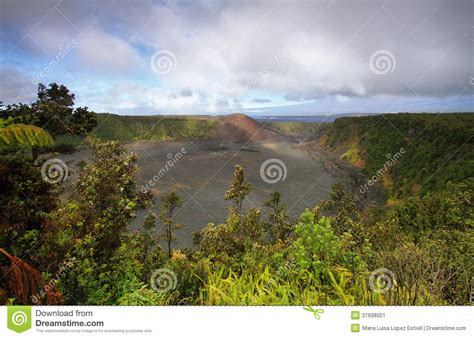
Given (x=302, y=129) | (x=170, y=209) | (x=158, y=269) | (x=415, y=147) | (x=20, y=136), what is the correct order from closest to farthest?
(x=20, y=136)
(x=158, y=269)
(x=170, y=209)
(x=302, y=129)
(x=415, y=147)

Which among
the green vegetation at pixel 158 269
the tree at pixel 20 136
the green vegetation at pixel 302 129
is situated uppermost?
the green vegetation at pixel 302 129

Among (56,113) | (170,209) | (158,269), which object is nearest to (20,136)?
(56,113)

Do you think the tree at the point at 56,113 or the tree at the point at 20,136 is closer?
the tree at the point at 20,136

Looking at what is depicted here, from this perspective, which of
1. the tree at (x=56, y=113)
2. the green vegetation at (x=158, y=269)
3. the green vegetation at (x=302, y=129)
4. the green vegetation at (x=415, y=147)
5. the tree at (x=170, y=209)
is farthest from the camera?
the green vegetation at (x=302, y=129)

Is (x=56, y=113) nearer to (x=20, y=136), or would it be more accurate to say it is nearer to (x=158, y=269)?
(x=20, y=136)

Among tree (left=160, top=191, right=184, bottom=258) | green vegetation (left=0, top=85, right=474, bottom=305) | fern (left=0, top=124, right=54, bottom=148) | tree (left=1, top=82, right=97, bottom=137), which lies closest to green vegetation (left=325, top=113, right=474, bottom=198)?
tree (left=160, top=191, right=184, bottom=258)

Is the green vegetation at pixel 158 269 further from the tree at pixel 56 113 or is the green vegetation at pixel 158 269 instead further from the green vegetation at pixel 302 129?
the green vegetation at pixel 302 129

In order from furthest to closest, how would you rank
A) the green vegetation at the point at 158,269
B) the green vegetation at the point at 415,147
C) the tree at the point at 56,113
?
the green vegetation at the point at 415,147, the tree at the point at 56,113, the green vegetation at the point at 158,269

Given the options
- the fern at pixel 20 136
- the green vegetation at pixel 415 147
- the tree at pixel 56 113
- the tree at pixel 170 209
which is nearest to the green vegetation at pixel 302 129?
the green vegetation at pixel 415 147

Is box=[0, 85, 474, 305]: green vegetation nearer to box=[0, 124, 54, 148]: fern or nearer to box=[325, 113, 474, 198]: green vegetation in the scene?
box=[0, 124, 54, 148]: fern

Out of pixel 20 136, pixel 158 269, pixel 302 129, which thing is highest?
pixel 302 129
